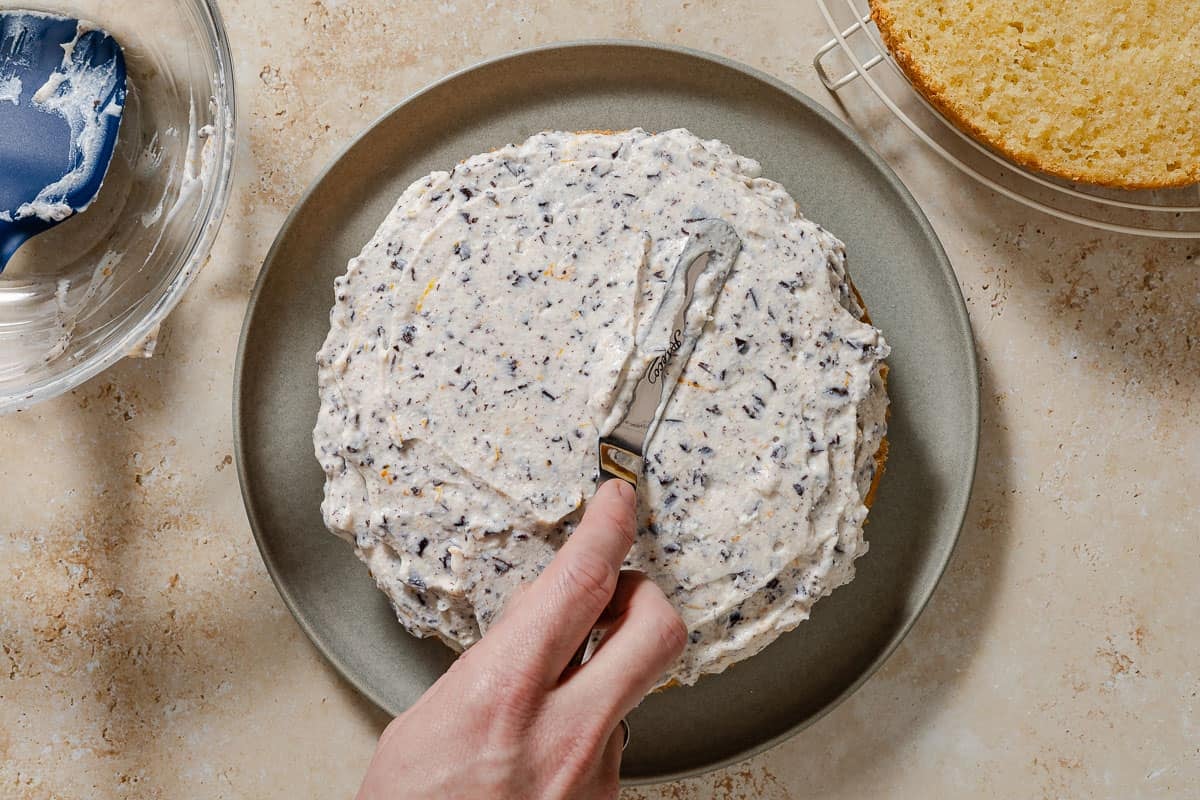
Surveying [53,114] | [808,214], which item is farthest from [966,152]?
[53,114]

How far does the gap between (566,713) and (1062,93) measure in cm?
144

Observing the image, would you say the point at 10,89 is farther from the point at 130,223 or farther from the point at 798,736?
the point at 798,736

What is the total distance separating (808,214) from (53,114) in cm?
147

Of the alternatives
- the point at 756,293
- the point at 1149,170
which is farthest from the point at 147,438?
the point at 1149,170

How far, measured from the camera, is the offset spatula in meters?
1.48

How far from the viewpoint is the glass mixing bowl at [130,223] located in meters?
1.83

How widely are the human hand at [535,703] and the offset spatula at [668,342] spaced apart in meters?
0.22

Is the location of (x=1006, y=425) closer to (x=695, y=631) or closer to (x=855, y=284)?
(x=855, y=284)

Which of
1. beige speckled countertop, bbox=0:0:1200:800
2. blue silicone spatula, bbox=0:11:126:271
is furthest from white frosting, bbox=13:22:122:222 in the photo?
beige speckled countertop, bbox=0:0:1200:800

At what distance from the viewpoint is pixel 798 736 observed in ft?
6.24

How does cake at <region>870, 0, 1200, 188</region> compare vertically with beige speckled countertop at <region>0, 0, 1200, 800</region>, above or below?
above

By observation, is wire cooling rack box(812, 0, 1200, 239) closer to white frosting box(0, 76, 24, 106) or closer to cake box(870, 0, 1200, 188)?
cake box(870, 0, 1200, 188)

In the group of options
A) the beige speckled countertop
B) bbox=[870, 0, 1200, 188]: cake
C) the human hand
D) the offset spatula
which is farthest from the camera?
the beige speckled countertop

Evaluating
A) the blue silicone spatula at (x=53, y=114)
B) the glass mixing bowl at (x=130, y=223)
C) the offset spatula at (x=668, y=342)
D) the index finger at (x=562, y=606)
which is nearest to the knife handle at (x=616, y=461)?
the offset spatula at (x=668, y=342)
